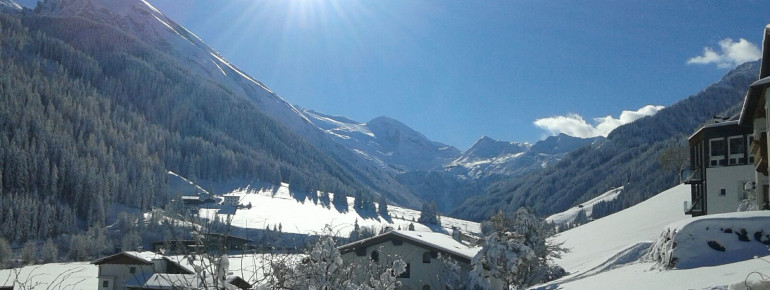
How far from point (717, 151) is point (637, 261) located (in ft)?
69.5

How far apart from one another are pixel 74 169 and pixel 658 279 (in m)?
162

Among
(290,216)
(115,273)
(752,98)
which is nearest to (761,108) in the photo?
(752,98)

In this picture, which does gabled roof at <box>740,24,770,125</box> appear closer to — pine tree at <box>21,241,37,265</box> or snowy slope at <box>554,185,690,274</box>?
snowy slope at <box>554,185,690,274</box>

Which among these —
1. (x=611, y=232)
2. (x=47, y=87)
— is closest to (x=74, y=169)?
(x=47, y=87)

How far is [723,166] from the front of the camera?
3447cm

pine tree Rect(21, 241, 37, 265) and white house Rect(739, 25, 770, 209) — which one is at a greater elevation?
white house Rect(739, 25, 770, 209)

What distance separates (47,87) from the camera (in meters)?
191

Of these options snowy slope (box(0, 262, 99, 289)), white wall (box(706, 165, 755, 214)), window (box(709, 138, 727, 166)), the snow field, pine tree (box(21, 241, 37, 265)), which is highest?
window (box(709, 138, 727, 166))

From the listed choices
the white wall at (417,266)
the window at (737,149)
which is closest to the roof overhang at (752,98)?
the window at (737,149)

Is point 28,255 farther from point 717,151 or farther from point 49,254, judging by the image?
point 49,254

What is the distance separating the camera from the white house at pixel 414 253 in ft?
113

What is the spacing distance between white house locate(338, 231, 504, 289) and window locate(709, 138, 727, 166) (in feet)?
47.7

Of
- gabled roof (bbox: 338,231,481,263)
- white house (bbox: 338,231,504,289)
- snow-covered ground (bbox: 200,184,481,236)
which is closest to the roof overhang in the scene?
gabled roof (bbox: 338,231,481,263)

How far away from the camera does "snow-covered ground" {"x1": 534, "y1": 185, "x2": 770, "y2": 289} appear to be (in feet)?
33.9
